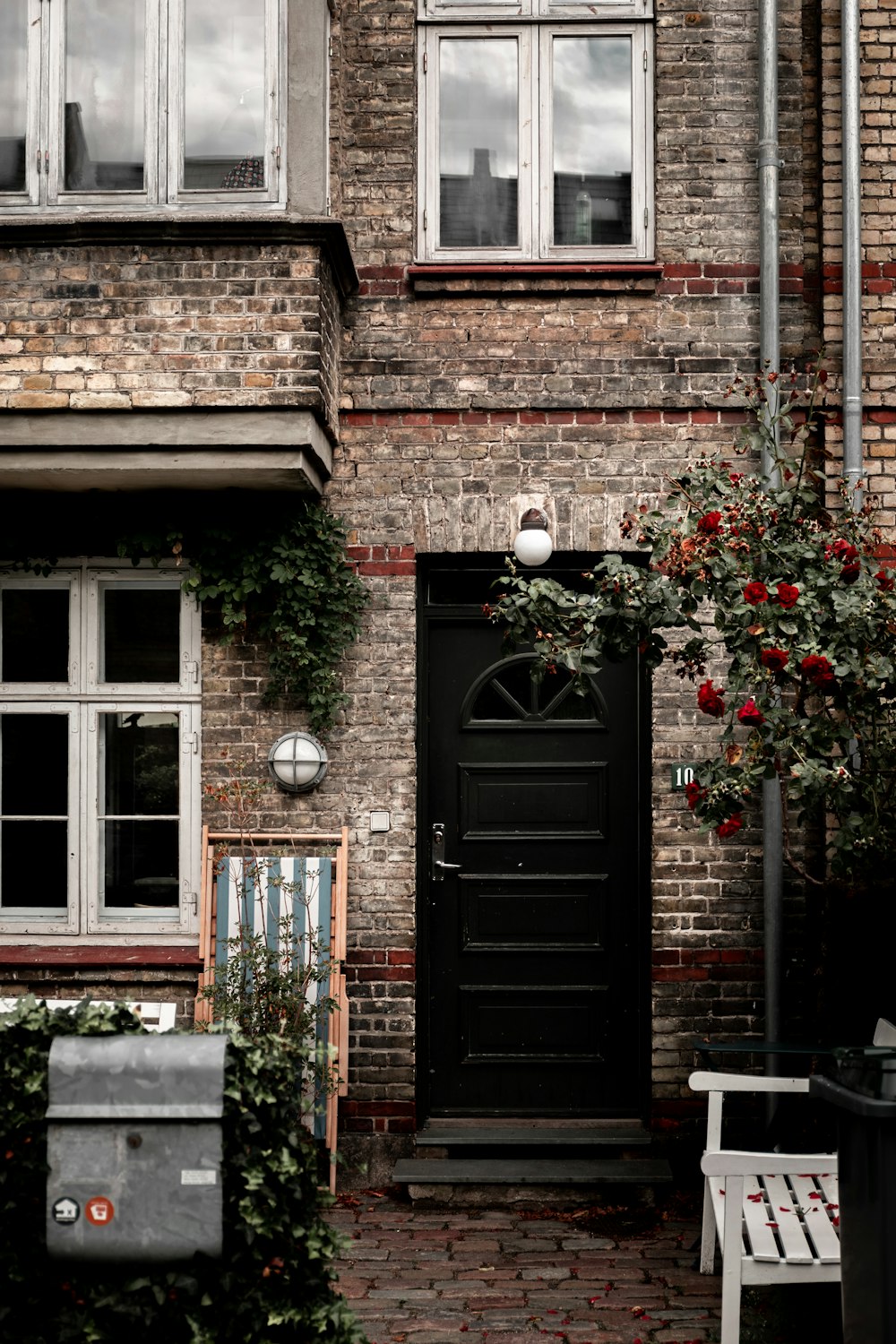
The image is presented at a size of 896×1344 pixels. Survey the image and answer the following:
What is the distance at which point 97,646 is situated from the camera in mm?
6391

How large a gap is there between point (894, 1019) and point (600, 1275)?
67.7 inches

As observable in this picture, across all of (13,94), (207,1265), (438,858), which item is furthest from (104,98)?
(207,1265)

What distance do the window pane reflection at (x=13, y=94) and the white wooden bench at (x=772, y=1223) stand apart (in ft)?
17.1

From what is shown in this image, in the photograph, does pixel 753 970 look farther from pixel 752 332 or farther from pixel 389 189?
pixel 389 189

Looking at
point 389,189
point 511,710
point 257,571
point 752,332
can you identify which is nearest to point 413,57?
point 389,189

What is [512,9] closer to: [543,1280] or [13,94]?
[13,94]

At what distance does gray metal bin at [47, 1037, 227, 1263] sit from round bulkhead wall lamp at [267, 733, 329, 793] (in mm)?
2873

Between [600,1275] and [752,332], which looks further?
[752,332]

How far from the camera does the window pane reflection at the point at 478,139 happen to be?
651 cm

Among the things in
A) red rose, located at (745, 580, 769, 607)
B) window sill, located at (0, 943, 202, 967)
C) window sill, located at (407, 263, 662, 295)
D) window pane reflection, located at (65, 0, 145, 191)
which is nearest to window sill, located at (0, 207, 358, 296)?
window pane reflection, located at (65, 0, 145, 191)

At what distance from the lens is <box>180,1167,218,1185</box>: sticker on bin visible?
3320 millimetres

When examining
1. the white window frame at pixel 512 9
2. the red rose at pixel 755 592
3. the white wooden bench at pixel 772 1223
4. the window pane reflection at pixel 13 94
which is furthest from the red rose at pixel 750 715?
the window pane reflection at pixel 13 94

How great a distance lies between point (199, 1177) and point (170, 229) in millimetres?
4086

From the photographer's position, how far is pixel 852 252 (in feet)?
19.9
